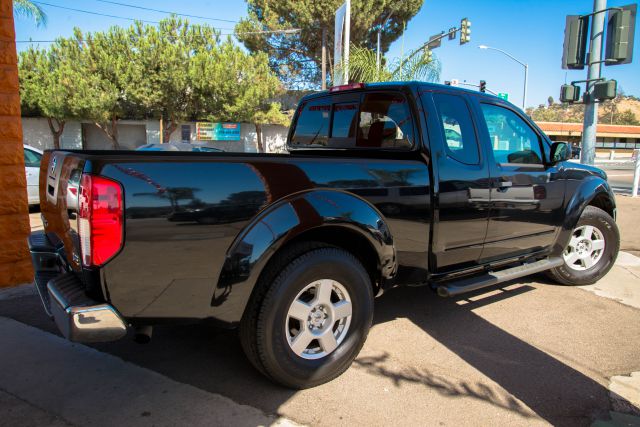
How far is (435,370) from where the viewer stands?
126 inches

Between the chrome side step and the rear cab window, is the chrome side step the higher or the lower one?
the lower one

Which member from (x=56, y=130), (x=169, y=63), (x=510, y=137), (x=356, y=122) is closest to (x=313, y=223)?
(x=356, y=122)

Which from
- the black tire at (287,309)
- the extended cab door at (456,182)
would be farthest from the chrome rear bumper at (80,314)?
A: the extended cab door at (456,182)

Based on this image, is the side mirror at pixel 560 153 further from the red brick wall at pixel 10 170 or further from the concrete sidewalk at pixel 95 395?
the red brick wall at pixel 10 170

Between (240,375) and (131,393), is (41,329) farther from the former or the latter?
(240,375)

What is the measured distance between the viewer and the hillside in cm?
9006

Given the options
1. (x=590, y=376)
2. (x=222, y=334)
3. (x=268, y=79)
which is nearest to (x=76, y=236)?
(x=222, y=334)

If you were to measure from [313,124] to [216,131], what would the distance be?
990 inches

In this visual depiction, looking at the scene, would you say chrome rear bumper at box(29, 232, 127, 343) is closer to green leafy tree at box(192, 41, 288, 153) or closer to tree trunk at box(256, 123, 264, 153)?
green leafy tree at box(192, 41, 288, 153)

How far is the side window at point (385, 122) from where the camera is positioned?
3.60 m

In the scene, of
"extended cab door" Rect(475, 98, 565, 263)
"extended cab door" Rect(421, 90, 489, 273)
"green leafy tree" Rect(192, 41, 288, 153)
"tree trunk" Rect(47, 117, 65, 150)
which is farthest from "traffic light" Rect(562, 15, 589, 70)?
"tree trunk" Rect(47, 117, 65, 150)

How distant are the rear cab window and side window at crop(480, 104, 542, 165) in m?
0.86

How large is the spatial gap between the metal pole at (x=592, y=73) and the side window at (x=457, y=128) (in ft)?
23.5

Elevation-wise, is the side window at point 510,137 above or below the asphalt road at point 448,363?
above
